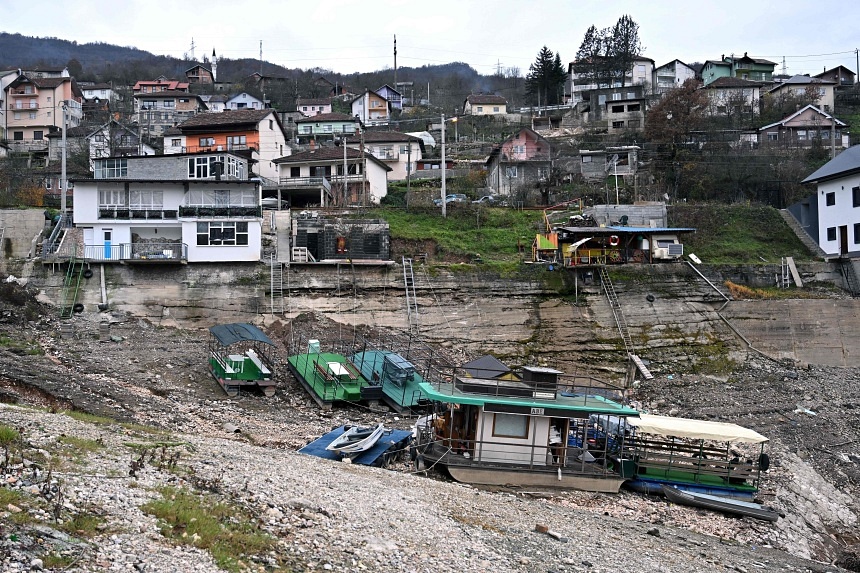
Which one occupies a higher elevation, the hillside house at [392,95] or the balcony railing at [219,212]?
the hillside house at [392,95]

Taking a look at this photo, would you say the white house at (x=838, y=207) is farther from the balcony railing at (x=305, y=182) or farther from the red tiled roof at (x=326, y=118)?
the red tiled roof at (x=326, y=118)

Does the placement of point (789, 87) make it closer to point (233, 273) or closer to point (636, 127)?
point (636, 127)

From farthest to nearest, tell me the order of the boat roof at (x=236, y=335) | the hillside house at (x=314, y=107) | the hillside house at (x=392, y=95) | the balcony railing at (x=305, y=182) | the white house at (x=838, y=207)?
the hillside house at (x=392, y=95) → the hillside house at (x=314, y=107) → the balcony railing at (x=305, y=182) → the white house at (x=838, y=207) → the boat roof at (x=236, y=335)

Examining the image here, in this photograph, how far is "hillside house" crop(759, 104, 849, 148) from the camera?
66.7 metres

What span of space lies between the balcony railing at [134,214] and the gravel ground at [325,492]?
891cm

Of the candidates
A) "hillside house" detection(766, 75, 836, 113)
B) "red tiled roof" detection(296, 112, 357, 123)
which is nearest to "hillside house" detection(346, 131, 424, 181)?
"red tiled roof" detection(296, 112, 357, 123)

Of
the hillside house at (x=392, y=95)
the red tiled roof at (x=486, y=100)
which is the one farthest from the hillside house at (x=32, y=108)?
the red tiled roof at (x=486, y=100)

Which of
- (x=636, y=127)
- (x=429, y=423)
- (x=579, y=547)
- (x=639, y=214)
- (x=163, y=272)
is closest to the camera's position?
(x=579, y=547)

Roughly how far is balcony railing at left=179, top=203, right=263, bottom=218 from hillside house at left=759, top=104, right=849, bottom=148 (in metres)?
43.1

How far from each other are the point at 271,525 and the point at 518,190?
151 feet

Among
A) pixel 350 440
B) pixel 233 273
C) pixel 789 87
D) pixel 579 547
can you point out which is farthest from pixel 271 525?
pixel 789 87

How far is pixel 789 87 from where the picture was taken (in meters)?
78.4

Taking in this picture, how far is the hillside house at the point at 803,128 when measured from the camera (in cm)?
6669

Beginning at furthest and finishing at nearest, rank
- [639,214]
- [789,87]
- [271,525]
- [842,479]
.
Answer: [789,87] → [639,214] → [842,479] → [271,525]
